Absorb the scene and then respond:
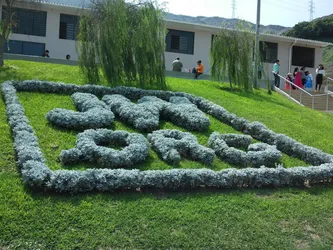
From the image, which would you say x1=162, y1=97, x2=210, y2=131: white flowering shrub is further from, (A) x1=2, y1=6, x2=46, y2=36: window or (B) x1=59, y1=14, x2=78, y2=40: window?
(A) x1=2, y1=6, x2=46, y2=36: window

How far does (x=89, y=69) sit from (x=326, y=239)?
28.2 ft

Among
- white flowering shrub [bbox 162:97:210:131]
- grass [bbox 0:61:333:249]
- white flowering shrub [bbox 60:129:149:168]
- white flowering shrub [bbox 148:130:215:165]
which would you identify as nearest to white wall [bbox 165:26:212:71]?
white flowering shrub [bbox 162:97:210:131]

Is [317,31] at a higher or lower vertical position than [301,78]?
higher

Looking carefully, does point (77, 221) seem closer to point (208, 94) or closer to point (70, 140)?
point (70, 140)

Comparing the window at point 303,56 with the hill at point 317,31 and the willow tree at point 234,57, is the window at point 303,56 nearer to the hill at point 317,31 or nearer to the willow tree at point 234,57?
the willow tree at point 234,57

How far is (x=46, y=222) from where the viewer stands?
4.92 m

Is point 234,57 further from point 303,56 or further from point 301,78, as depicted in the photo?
point 303,56

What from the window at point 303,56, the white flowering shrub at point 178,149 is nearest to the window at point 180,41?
the window at point 303,56

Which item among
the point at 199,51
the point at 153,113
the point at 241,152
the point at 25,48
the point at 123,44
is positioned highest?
the point at 199,51

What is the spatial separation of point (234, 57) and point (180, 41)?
10125 millimetres

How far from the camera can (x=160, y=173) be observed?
241 inches

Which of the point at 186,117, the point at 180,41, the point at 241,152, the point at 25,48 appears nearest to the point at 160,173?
the point at 241,152

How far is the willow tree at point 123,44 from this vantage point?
11.9 metres

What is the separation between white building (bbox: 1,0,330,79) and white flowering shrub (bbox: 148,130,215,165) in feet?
34.4
